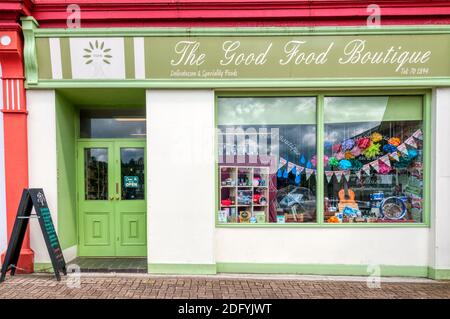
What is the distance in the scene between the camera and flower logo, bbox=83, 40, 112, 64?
14.8 feet

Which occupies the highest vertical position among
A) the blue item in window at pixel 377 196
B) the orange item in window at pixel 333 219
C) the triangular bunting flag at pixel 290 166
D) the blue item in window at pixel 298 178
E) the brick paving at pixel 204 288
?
the triangular bunting flag at pixel 290 166

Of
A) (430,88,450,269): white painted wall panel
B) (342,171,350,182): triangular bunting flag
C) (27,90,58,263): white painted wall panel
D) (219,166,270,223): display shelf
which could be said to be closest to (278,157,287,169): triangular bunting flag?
(219,166,270,223): display shelf

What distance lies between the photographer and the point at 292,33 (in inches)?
176

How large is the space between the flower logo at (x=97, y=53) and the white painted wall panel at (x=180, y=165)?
84 centimetres

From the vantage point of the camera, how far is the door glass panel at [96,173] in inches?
214

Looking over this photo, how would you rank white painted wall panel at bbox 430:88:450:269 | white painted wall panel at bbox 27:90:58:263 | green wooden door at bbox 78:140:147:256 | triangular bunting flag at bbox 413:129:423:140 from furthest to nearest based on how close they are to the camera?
green wooden door at bbox 78:140:147:256, triangular bunting flag at bbox 413:129:423:140, white painted wall panel at bbox 27:90:58:263, white painted wall panel at bbox 430:88:450:269

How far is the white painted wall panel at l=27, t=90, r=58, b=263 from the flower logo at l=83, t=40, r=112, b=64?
82 cm

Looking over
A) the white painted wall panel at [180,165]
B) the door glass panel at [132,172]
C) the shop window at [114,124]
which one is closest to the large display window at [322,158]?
the white painted wall panel at [180,165]

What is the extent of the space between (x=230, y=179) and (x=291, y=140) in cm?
121

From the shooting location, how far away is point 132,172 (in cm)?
546

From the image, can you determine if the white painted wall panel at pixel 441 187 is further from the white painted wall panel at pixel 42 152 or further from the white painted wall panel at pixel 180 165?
the white painted wall panel at pixel 42 152

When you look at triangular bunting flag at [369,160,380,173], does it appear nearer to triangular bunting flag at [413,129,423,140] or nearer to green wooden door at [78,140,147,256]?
triangular bunting flag at [413,129,423,140]

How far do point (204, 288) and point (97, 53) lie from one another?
3804 mm

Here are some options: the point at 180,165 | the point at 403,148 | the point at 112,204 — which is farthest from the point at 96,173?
the point at 403,148
